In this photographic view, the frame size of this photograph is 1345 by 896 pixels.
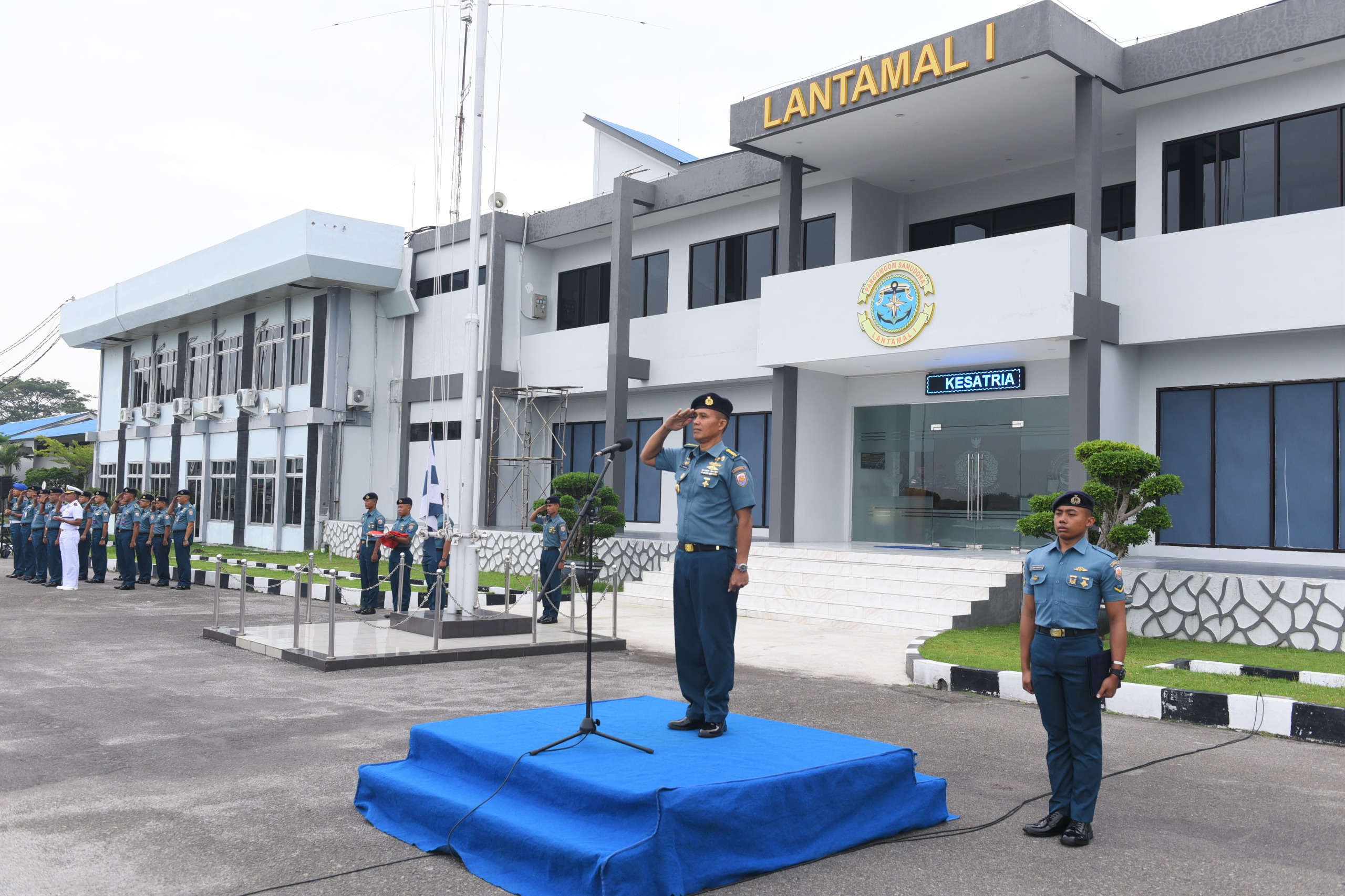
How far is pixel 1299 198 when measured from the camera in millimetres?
15086

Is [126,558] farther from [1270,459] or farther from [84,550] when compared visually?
[1270,459]

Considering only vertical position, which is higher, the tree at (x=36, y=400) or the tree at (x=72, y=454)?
the tree at (x=36, y=400)

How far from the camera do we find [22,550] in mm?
20969

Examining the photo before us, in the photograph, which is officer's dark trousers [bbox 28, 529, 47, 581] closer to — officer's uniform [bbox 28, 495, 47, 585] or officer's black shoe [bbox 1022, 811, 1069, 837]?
officer's uniform [bbox 28, 495, 47, 585]

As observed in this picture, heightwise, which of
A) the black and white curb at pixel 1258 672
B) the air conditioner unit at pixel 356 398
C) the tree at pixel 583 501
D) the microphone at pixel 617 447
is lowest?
the black and white curb at pixel 1258 672

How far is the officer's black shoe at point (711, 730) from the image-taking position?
5.88m

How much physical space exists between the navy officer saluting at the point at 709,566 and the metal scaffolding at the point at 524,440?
1948 centimetres

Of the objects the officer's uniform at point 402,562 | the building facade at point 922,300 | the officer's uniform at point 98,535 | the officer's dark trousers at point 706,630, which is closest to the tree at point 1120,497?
the building facade at point 922,300

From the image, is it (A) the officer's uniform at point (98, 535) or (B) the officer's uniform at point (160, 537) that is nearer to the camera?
(B) the officer's uniform at point (160, 537)

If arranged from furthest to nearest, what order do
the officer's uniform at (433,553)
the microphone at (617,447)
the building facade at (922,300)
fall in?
the building facade at (922,300) → the officer's uniform at (433,553) → the microphone at (617,447)

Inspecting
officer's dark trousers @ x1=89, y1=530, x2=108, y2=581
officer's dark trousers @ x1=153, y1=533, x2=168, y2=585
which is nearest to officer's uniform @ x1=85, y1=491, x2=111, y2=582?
officer's dark trousers @ x1=89, y1=530, x2=108, y2=581

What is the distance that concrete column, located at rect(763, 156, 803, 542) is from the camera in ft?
63.4

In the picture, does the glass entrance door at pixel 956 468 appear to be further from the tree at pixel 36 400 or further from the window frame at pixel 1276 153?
the tree at pixel 36 400

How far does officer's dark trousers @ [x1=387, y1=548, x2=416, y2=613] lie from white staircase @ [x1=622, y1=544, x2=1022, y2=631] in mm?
3512
